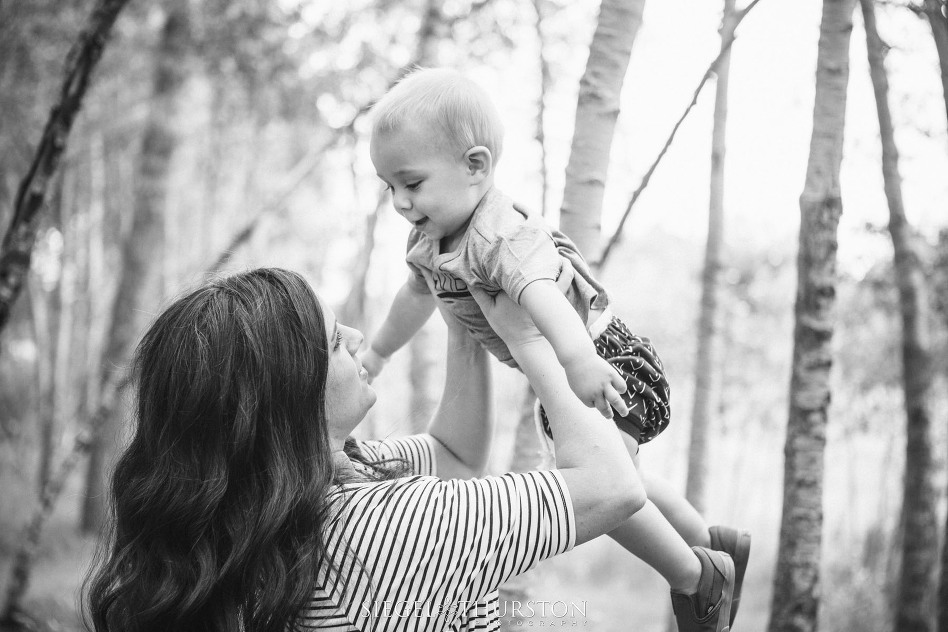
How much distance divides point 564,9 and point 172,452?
23.8ft

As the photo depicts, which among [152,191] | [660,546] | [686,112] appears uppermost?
[152,191]

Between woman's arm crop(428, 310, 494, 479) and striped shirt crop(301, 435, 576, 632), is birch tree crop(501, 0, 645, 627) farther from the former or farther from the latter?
striped shirt crop(301, 435, 576, 632)

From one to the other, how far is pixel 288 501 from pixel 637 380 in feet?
2.88

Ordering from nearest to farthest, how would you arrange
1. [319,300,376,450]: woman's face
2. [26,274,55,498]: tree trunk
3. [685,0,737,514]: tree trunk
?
1. [319,300,376,450]: woman's face
2. [685,0,737,514]: tree trunk
3. [26,274,55,498]: tree trunk

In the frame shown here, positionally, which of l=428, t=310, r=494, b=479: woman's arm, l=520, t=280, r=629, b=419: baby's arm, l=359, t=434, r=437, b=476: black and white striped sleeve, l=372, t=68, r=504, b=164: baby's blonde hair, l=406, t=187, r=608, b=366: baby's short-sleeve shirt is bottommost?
l=359, t=434, r=437, b=476: black and white striped sleeve

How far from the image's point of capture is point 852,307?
9.37 metres

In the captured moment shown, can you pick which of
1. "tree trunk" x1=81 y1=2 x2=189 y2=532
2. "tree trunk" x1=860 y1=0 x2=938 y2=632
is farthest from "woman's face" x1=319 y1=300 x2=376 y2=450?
"tree trunk" x1=81 y1=2 x2=189 y2=532

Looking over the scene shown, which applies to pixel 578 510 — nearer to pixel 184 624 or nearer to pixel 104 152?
pixel 184 624

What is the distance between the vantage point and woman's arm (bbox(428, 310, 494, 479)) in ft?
6.50

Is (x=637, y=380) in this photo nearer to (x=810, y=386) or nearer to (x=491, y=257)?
(x=491, y=257)

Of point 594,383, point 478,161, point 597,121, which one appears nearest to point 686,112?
point 597,121

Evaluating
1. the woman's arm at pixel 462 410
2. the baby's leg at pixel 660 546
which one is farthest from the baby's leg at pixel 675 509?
the woman's arm at pixel 462 410

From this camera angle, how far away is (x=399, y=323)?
85.1 inches

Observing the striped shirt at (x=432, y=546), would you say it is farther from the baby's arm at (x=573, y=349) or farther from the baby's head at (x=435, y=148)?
the baby's head at (x=435, y=148)
